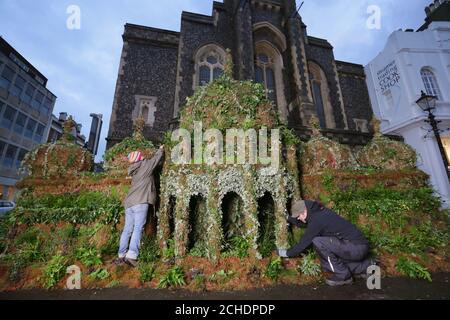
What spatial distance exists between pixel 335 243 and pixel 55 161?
5.64m

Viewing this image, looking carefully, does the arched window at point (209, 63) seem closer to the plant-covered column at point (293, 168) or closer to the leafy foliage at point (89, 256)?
the plant-covered column at point (293, 168)

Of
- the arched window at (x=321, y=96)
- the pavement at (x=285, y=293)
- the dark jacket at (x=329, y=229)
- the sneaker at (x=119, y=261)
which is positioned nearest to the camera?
the pavement at (x=285, y=293)

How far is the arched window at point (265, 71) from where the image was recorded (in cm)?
1545

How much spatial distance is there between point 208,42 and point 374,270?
1506cm

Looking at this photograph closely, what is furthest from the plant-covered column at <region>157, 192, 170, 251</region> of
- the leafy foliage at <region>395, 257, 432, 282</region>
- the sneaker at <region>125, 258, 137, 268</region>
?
the leafy foliage at <region>395, 257, 432, 282</region>

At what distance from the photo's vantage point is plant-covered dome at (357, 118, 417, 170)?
17.7ft

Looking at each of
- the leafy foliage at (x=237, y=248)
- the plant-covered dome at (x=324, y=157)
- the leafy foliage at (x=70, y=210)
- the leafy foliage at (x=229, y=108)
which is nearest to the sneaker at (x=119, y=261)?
the leafy foliage at (x=70, y=210)

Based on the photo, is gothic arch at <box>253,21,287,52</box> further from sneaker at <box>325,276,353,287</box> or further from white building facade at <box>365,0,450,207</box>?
sneaker at <box>325,276,353,287</box>

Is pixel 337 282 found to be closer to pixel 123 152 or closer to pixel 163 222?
pixel 163 222

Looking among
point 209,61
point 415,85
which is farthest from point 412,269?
point 415,85

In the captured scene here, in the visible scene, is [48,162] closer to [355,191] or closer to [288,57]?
[355,191]

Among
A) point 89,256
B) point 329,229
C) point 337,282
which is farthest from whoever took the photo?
point 89,256

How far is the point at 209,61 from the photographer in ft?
47.9

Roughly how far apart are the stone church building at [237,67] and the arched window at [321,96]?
0.23 ft
